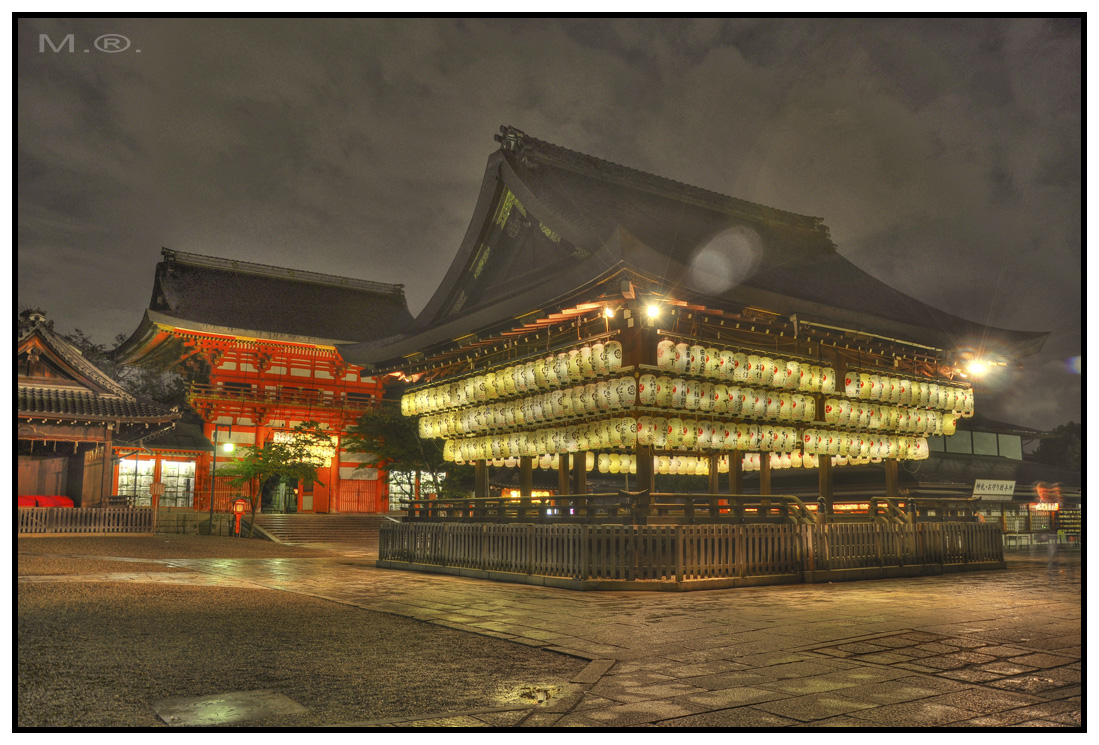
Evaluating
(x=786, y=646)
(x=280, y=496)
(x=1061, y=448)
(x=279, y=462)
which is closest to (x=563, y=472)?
(x=786, y=646)

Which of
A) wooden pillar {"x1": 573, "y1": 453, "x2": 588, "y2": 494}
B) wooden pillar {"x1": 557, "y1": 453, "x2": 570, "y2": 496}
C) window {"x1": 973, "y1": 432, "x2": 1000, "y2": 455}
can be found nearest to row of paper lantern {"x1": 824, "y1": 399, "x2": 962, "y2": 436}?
wooden pillar {"x1": 573, "y1": 453, "x2": 588, "y2": 494}

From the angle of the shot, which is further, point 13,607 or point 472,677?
point 472,677

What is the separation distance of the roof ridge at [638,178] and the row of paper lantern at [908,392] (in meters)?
6.32

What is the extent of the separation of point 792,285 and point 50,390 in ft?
84.5

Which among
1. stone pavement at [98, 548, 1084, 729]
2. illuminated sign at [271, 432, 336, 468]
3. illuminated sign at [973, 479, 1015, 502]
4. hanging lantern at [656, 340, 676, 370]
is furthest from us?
illuminated sign at [271, 432, 336, 468]

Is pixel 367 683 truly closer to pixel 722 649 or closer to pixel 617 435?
pixel 722 649

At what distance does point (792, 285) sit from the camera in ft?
59.4

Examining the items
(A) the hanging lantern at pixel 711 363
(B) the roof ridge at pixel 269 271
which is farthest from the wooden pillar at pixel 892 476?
(B) the roof ridge at pixel 269 271

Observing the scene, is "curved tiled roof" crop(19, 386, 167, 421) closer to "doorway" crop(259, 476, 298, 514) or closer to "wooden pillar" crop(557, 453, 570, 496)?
"doorway" crop(259, 476, 298, 514)

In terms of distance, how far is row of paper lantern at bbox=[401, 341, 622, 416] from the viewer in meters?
15.4

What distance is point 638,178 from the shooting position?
71.8 ft

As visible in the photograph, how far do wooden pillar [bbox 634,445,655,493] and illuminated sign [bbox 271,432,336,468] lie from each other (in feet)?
84.3
